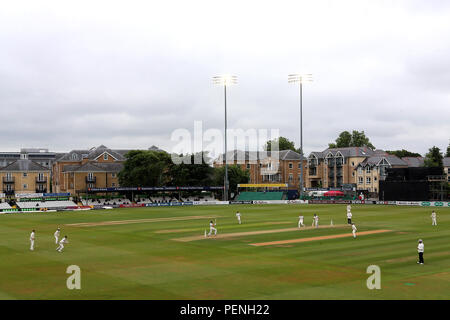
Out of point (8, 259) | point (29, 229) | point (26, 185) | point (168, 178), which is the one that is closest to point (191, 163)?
point (168, 178)

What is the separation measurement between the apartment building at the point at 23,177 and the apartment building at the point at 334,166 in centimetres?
6720

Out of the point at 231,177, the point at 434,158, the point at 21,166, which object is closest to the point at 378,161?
the point at 434,158

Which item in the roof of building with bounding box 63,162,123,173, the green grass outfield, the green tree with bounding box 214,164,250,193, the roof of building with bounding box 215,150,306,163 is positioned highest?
the roof of building with bounding box 215,150,306,163

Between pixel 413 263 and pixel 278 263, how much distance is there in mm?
7198

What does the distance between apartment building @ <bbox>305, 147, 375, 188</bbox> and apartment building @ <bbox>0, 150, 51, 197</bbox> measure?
6720 centimetres

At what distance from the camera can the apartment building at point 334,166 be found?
117812mm

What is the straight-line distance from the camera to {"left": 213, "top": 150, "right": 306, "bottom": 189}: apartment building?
429 ft

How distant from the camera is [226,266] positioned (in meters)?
25.6

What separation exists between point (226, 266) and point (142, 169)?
76.5m

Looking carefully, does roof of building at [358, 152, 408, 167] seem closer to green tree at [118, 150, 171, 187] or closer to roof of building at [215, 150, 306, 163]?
roof of building at [215, 150, 306, 163]

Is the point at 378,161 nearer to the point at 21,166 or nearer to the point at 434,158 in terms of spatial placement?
the point at 434,158

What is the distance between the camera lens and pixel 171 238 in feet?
127

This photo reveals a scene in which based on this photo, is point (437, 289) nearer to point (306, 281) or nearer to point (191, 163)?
point (306, 281)

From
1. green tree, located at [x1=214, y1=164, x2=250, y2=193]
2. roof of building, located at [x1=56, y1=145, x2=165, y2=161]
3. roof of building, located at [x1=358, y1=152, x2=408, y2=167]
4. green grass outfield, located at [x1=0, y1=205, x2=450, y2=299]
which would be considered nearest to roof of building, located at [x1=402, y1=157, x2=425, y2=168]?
roof of building, located at [x1=358, y1=152, x2=408, y2=167]
